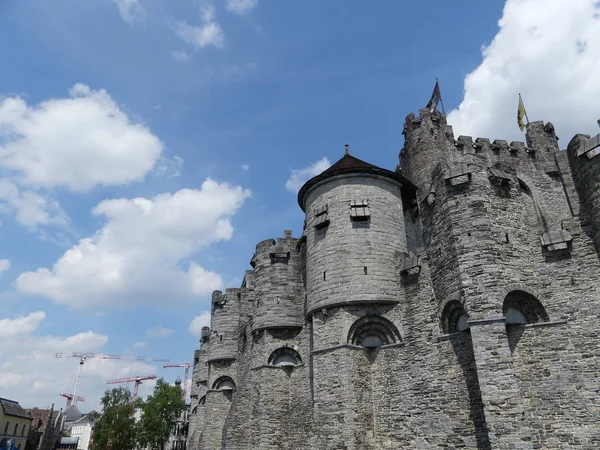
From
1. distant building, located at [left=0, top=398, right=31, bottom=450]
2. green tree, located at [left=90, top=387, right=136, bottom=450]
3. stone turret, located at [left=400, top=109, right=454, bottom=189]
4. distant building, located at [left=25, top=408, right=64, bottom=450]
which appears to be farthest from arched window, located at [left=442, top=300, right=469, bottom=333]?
distant building, located at [left=25, top=408, right=64, bottom=450]

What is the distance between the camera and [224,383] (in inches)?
1170

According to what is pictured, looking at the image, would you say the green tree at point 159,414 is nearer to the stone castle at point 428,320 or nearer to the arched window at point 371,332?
the stone castle at point 428,320

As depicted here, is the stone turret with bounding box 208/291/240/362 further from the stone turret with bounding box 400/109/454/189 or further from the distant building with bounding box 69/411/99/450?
the distant building with bounding box 69/411/99/450

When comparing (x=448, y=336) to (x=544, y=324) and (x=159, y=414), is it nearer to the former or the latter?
(x=544, y=324)

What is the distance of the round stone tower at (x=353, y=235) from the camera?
19.4m

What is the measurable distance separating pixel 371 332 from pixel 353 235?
14.0 ft

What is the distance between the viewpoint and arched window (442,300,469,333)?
16078 mm

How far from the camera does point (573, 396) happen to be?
45.3ft

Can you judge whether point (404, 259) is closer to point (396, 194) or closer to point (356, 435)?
point (396, 194)

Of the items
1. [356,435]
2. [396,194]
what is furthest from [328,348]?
[396,194]

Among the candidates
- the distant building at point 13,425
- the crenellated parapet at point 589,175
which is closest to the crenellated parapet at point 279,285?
the crenellated parapet at point 589,175

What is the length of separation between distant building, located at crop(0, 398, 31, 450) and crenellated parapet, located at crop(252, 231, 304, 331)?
37643 millimetres

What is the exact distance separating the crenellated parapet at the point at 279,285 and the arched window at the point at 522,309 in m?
10.8

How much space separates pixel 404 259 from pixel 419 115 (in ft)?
49.6
